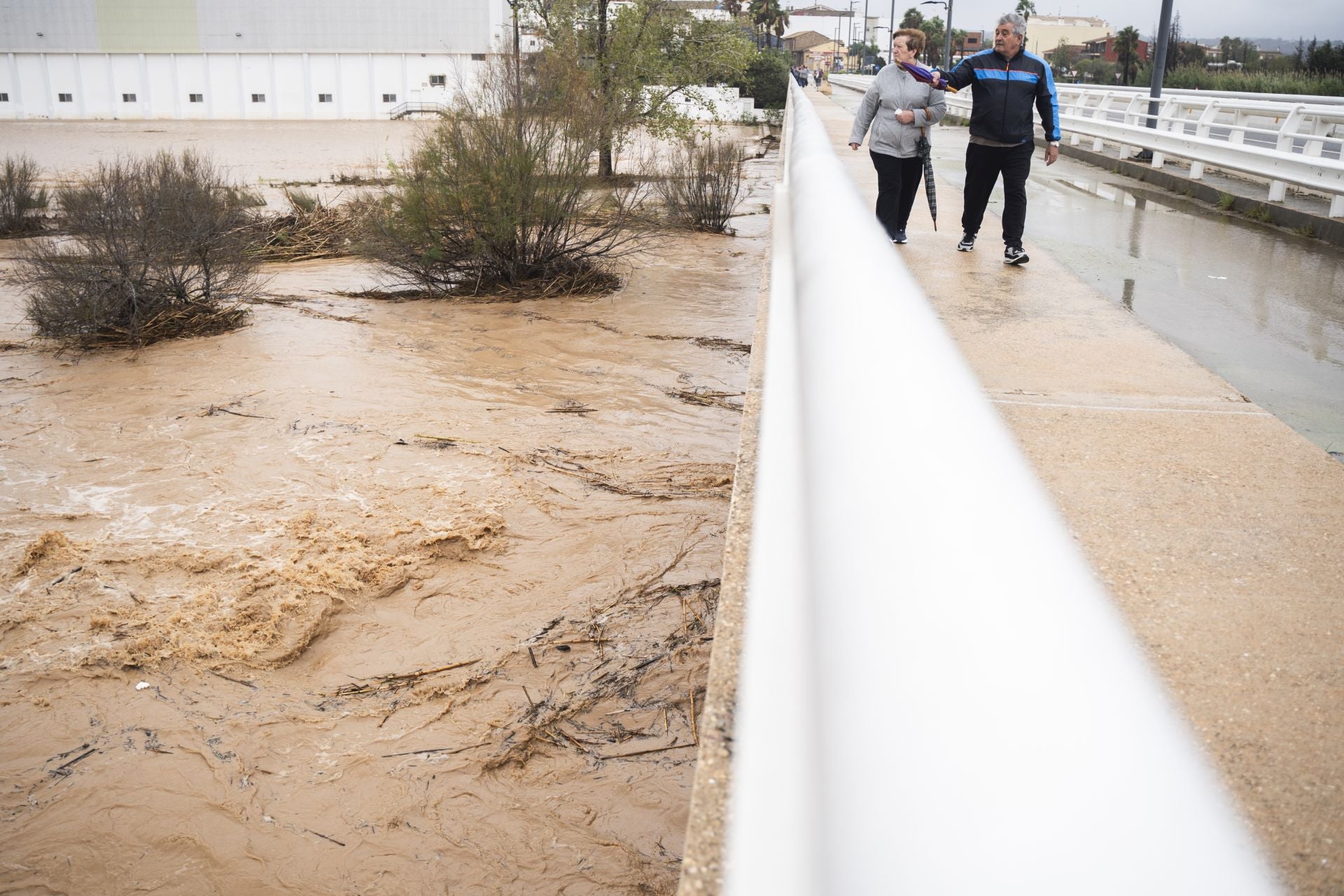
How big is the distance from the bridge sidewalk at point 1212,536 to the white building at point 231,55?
5958 cm

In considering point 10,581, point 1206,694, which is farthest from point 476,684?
point 1206,694

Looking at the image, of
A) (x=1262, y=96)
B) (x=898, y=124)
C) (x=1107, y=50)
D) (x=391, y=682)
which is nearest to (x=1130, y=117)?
(x=1262, y=96)

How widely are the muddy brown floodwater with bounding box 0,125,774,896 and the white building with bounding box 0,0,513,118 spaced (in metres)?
55.9

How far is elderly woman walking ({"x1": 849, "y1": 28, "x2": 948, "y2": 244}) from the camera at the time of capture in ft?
26.7

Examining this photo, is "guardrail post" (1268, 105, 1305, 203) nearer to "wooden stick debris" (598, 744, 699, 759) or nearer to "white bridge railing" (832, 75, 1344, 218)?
"white bridge railing" (832, 75, 1344, 218)

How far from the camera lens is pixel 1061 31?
523 feet

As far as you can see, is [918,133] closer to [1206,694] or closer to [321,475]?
[321,475]

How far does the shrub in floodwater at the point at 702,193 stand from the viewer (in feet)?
58.0

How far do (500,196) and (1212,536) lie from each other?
33.3ft

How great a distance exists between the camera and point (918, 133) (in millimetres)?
8219

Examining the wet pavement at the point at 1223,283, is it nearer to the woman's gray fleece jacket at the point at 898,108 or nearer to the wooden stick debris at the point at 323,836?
the woman's gray fleece jacket at the point at 898,108

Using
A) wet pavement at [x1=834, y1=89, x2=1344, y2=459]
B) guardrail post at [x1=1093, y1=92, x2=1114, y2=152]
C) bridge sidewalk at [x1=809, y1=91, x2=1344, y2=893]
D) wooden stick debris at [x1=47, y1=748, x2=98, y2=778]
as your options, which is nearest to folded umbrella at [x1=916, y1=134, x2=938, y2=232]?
wet pavement at [x1=834, y1=89, x2=1344, y2=459]

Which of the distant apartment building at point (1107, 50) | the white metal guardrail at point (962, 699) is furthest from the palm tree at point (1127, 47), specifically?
the white metal guardrail at point (962, 699)

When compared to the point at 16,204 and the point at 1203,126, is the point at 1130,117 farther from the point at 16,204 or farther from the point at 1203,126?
the point at 16,204
